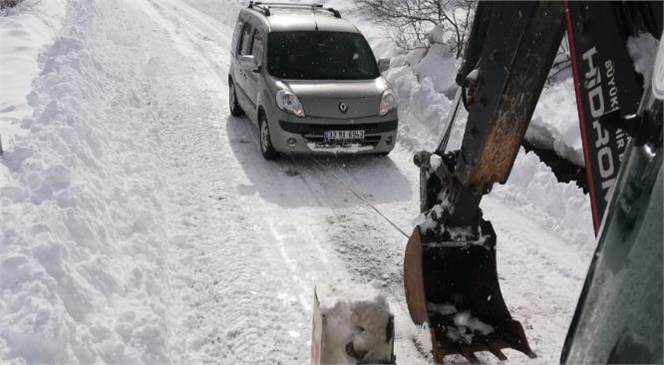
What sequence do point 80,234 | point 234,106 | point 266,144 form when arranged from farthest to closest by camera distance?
point 234,106 → point 266,144 → point 80,234

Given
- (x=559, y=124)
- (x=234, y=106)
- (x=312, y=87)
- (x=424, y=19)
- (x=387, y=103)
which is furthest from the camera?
(x=424, y=19)

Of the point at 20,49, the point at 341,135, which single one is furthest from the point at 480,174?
the point at 20,49

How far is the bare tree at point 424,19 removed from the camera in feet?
44.7

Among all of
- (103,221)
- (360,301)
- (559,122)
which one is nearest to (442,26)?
(559,122)

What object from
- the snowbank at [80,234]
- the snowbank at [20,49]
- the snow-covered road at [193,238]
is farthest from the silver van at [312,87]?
the snowbank at [20,49]

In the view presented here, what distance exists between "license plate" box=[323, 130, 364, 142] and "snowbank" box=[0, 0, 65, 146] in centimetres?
389

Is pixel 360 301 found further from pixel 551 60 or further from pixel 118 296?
pixel 118 296

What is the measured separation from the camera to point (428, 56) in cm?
1335

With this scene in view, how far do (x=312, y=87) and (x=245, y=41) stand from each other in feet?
8.06

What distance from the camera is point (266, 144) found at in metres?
8.88

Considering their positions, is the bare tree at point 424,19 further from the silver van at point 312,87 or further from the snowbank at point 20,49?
the snowbank at point 20,49

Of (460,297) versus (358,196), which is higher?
(460,297)

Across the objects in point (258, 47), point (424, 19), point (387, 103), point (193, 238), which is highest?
point (424, 19)

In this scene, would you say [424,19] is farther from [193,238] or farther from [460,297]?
[460,297]
